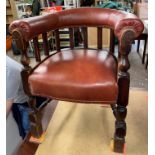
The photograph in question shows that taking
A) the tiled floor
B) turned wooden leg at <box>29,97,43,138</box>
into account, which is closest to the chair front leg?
turned wooden leg at <box>29,97,43,138</box>

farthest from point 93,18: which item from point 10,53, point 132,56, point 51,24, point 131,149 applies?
point 10,53

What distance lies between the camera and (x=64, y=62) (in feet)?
3.13

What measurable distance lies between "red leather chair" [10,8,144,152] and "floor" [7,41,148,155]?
76 millimetres

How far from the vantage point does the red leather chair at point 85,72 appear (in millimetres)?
737

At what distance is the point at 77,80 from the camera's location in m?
0.79

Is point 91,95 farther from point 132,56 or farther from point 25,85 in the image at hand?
point 132,56

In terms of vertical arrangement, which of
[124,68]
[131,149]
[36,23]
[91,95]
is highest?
[36,23]

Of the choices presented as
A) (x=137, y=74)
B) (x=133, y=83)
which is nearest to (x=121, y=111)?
(x=133, y=83)

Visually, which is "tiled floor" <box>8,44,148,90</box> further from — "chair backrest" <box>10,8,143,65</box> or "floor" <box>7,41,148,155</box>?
"chair backrest" <box>10,8,143,65</box>

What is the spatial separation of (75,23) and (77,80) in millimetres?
455

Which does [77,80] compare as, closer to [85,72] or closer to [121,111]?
[85,72]

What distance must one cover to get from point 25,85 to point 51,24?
1.20 feet

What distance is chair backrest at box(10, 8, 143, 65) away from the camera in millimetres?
696

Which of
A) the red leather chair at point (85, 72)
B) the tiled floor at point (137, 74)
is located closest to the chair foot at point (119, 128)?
the red leather chair at point (85, 72)
